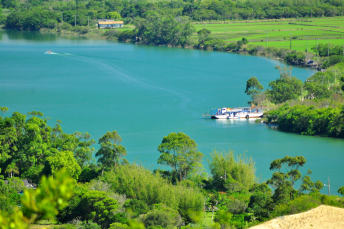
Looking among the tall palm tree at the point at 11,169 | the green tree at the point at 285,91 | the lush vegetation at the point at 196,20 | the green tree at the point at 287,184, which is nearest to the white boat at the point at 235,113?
the green tree at the point at 285,91

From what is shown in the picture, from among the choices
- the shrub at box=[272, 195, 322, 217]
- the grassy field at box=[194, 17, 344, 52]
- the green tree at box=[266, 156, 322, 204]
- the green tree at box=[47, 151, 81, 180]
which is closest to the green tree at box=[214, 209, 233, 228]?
the shrub at box=[272, 195, 322, 217]

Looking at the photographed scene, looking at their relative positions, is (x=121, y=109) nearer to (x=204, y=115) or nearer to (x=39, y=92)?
(x=204, y=115)

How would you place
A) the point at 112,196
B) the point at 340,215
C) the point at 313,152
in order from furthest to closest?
the point at 313,152
the point at 112,196
the point at 340,215

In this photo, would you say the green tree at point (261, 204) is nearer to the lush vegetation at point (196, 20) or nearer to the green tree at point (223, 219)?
the green tree at point (223, 219)

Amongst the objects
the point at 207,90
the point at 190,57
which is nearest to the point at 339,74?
the point at 207,90

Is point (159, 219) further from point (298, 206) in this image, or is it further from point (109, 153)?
point (109, 153)

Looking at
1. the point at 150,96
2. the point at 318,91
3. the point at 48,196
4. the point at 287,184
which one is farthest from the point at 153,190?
the point at 150,96
